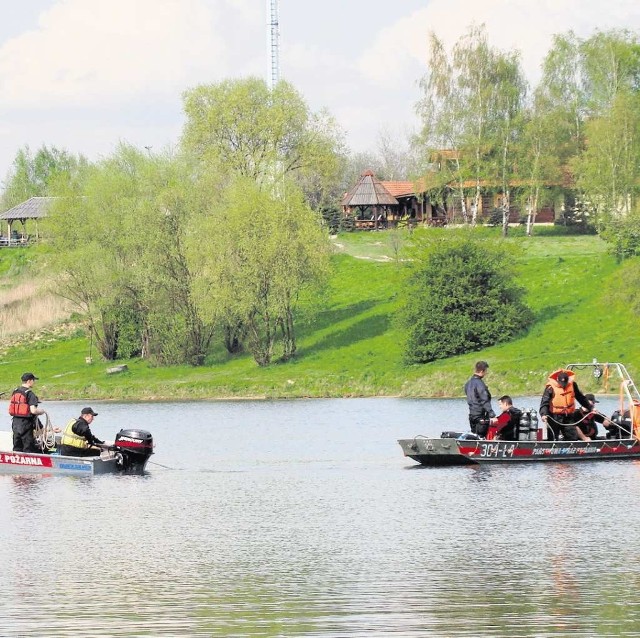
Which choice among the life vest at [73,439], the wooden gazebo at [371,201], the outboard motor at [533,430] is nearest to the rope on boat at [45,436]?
the life vest at [73,439]

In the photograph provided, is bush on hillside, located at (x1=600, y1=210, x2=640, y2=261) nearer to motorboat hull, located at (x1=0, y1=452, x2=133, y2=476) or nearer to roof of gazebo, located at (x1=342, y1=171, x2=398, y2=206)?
roof of gazebo, located at (x1=342, y1=171, x2=398, y2=206)

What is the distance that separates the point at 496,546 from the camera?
26.8m

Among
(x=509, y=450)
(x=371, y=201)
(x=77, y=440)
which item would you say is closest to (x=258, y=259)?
(x=77, y=440)

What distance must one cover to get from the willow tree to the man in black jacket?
4627 cm

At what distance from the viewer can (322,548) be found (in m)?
27.2

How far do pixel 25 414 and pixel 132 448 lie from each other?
10.1ft

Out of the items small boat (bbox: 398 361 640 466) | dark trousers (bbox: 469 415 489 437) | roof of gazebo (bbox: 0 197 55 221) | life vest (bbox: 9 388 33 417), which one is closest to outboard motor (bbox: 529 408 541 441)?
small boat (bbox: 398 361 640 466)

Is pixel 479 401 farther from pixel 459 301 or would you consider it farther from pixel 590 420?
pixel 459 301

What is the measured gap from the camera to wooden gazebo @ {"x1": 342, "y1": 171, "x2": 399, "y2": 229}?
131375 millimetres

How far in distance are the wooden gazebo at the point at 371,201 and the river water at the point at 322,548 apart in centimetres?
8552

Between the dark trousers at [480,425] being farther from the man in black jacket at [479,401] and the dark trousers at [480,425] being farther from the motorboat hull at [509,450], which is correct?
the motorboat hull at [509,450]

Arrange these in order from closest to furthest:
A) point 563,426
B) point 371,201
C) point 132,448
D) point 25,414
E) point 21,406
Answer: point 21,406, point 25,414, point 132,448, point 563,426, point 371,201

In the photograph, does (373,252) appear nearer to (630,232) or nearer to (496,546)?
(630,232)

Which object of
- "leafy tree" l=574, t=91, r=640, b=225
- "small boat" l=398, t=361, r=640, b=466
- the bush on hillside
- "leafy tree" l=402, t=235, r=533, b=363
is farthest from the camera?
"leafy tree" l=574, t=91, r=640, b=225
